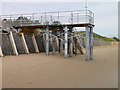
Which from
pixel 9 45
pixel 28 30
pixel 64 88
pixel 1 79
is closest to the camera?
pixel 64 88

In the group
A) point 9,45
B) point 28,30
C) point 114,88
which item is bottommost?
point 114,88

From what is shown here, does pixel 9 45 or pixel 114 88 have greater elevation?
pixel 9 45

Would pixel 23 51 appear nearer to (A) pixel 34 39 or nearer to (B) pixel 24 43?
(B) pixel 24 43

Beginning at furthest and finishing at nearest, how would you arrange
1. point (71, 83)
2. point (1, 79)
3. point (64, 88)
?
point (1, 79)
point (71, 83)
point (64, 88)

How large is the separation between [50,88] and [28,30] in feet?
54.8

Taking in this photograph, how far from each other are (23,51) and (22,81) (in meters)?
13.0

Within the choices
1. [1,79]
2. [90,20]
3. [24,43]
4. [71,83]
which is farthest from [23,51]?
[71,83]

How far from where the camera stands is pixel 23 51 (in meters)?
19.7

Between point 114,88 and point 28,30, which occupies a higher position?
point 28,30

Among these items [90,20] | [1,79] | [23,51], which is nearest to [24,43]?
[23,51]

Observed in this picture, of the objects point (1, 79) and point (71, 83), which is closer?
point (71, 83)

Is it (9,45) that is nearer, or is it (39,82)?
(39,82)

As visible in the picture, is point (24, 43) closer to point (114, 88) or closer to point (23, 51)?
point (23, 51)

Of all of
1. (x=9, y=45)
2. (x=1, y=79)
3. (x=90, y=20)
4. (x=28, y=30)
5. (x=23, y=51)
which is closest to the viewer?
(x=1, y=79)
